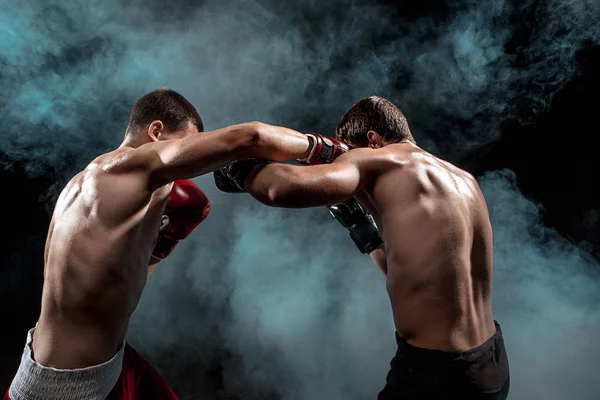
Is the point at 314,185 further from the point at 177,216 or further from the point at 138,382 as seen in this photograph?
the point at 138,382

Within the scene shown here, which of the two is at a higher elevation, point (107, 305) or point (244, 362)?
point (107, 305)

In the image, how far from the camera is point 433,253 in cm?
145

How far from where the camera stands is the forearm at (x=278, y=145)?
167 cm

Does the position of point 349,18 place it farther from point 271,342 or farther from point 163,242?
point 271,342

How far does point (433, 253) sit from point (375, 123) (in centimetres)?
71

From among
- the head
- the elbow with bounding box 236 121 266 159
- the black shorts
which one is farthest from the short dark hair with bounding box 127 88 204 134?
the black shorts

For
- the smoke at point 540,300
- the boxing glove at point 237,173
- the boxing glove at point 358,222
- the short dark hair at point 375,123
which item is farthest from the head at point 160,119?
the smoke at point 540,300

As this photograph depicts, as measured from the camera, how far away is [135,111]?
6.45 feet

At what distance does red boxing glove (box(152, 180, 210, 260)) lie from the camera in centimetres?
224

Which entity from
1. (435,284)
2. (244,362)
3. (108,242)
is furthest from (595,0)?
(244,362)

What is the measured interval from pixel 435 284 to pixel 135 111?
1.47 m

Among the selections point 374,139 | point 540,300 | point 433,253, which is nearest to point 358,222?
point 374,139

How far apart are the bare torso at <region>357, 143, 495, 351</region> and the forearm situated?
40 cm

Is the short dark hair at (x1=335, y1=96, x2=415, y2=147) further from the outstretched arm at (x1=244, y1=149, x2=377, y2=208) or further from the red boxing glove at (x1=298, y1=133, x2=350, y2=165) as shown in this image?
the outstretched arm at (x1=244, y1=149, x2=377, y2=208)
